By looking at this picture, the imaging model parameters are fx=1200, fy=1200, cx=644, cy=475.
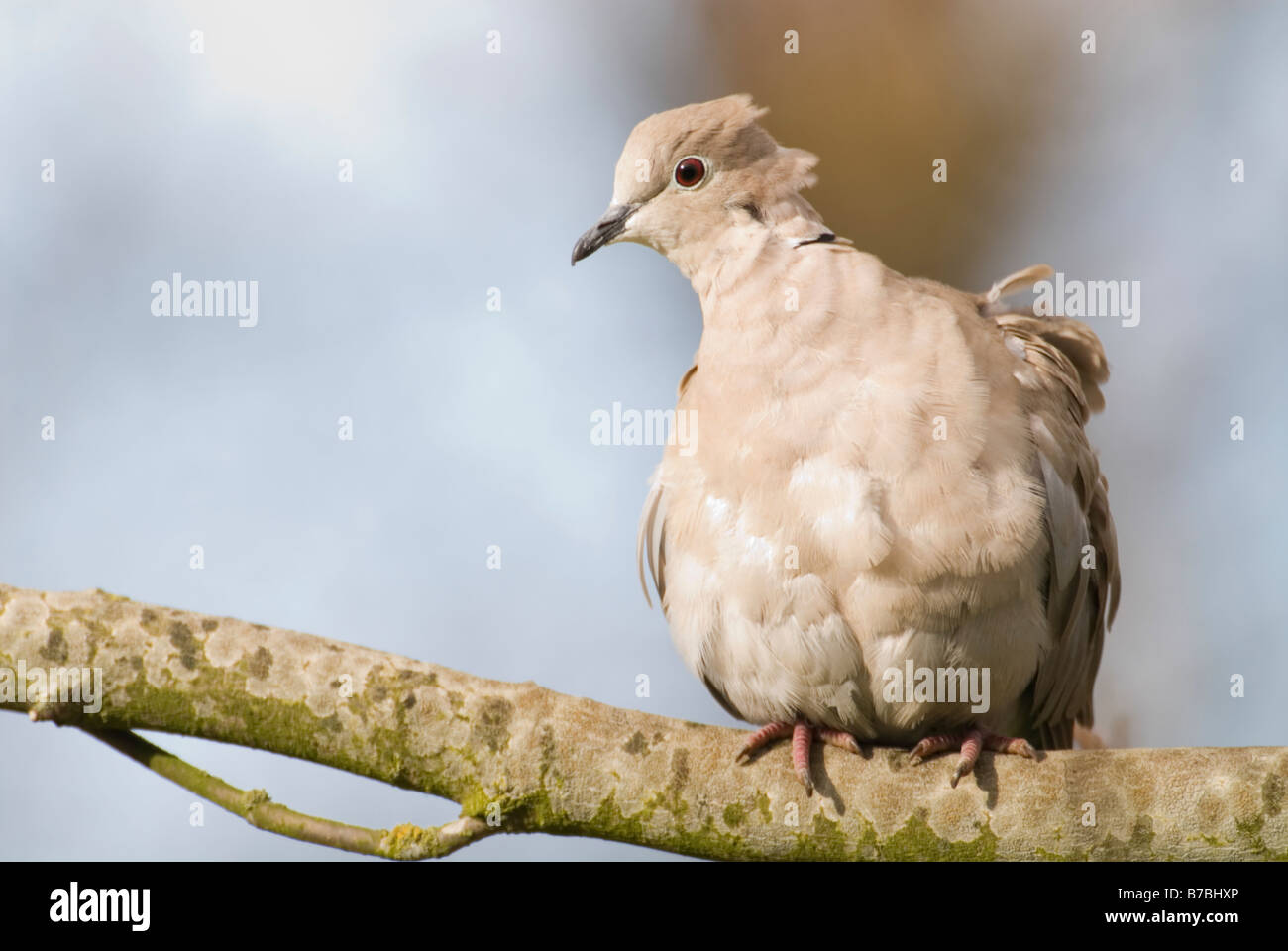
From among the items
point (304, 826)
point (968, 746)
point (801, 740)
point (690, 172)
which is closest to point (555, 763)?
point (304, 826)

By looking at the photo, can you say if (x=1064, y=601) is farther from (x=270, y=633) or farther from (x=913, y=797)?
(x=270, y=633)

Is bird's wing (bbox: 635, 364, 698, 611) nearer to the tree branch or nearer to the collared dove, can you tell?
the collared dove

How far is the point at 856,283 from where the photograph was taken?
3.87 m

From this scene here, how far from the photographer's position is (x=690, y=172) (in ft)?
13.5

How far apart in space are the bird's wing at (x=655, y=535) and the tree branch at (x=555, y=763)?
1145 millimetres

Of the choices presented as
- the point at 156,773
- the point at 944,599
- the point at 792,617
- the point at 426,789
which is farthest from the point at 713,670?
the point at 156,773

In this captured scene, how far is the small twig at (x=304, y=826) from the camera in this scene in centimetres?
297

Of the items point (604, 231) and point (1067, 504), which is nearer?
point (1067, 504)

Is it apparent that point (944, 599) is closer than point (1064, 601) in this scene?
Yes

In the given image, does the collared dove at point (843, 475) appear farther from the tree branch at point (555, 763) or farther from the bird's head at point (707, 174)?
the tree branch at point (555, 763)

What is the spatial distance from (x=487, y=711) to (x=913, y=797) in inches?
47.4

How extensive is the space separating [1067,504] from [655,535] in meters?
1.45

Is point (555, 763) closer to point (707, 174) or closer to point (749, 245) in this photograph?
point (749, 245)

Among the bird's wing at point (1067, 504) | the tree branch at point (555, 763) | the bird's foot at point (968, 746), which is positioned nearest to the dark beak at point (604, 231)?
the bird's wing at point (1067, 504)
